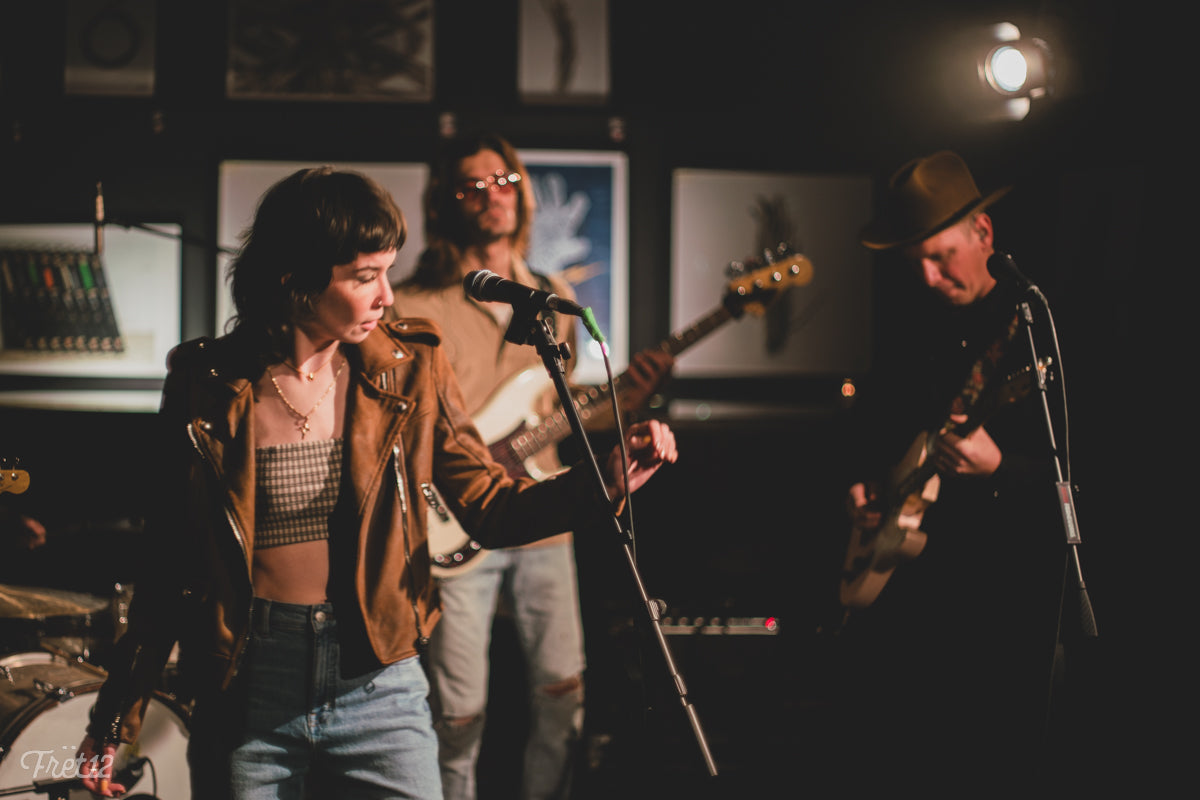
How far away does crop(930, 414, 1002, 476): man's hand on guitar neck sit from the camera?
2816mm

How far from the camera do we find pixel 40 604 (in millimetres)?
2881

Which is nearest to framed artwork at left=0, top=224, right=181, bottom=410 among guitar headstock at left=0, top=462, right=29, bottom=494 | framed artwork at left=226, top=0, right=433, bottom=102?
framed artwork at left=226, top=0, right=433, bottom=102

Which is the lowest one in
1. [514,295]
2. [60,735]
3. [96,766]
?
[60,735]

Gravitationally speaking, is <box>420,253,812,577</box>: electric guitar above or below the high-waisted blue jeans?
above

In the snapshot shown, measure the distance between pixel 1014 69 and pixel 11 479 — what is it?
374cm

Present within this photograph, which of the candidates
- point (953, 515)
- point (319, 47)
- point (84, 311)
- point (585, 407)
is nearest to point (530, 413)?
point (585, 407)

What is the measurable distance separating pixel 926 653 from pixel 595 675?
5.41 feet

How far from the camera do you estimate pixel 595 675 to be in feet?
14.4

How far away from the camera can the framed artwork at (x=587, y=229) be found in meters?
4.76

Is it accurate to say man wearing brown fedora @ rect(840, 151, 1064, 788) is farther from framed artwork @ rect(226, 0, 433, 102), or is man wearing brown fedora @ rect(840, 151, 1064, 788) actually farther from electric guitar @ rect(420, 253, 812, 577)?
framed artwork @ rect(226, 0, 433, 102)

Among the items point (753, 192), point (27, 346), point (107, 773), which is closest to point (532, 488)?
point (107, 773)

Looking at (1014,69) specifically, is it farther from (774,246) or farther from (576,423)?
(576,423)

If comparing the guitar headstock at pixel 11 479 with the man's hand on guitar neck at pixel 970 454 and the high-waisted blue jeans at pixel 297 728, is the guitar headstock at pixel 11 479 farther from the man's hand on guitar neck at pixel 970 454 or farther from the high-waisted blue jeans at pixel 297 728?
the man's hand on guitar neck at pixel 970 454

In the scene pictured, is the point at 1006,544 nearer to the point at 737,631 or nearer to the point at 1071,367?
the point at 1071,367
